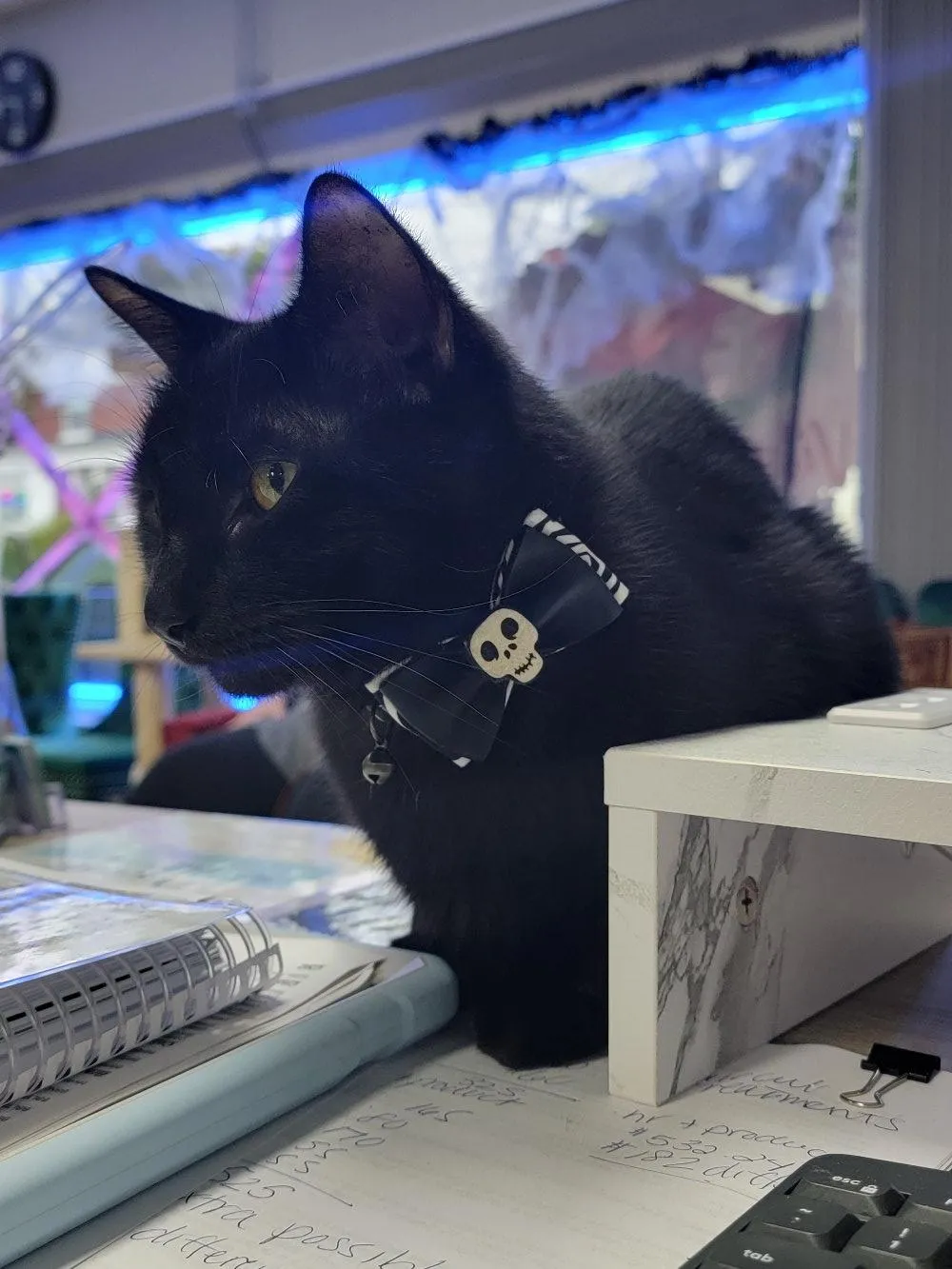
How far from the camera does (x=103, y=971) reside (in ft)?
1.54

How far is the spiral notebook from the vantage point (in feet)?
1.43

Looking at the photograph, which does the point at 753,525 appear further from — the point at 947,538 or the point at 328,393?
the point at 947,538

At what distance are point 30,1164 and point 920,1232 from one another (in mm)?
285

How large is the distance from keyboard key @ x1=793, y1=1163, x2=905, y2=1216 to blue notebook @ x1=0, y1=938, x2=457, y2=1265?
214mm

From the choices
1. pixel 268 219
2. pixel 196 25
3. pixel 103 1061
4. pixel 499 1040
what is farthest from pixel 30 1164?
pixel 196 25

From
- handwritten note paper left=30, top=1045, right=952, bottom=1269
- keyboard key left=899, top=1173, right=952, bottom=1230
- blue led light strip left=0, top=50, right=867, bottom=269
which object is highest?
blue led light strip left=0, top=50, right=867, bottom=269

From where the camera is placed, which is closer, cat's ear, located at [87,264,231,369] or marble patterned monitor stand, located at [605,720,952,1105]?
marble patterned monitor stand, located at [605,720,952,1105]

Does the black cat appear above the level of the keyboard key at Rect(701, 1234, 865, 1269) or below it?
above

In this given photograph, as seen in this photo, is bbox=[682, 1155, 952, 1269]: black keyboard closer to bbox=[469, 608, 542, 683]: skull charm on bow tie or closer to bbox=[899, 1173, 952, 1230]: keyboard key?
bbox=[899, 1173, 952, 1230]: keyboard key

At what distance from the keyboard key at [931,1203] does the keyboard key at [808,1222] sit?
0.06ft

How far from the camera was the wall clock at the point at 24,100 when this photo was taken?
1.97 meters

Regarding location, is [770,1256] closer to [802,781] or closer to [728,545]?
[802,781]

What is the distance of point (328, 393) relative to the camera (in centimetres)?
52

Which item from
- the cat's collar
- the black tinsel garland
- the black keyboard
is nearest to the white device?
the cat's collar
